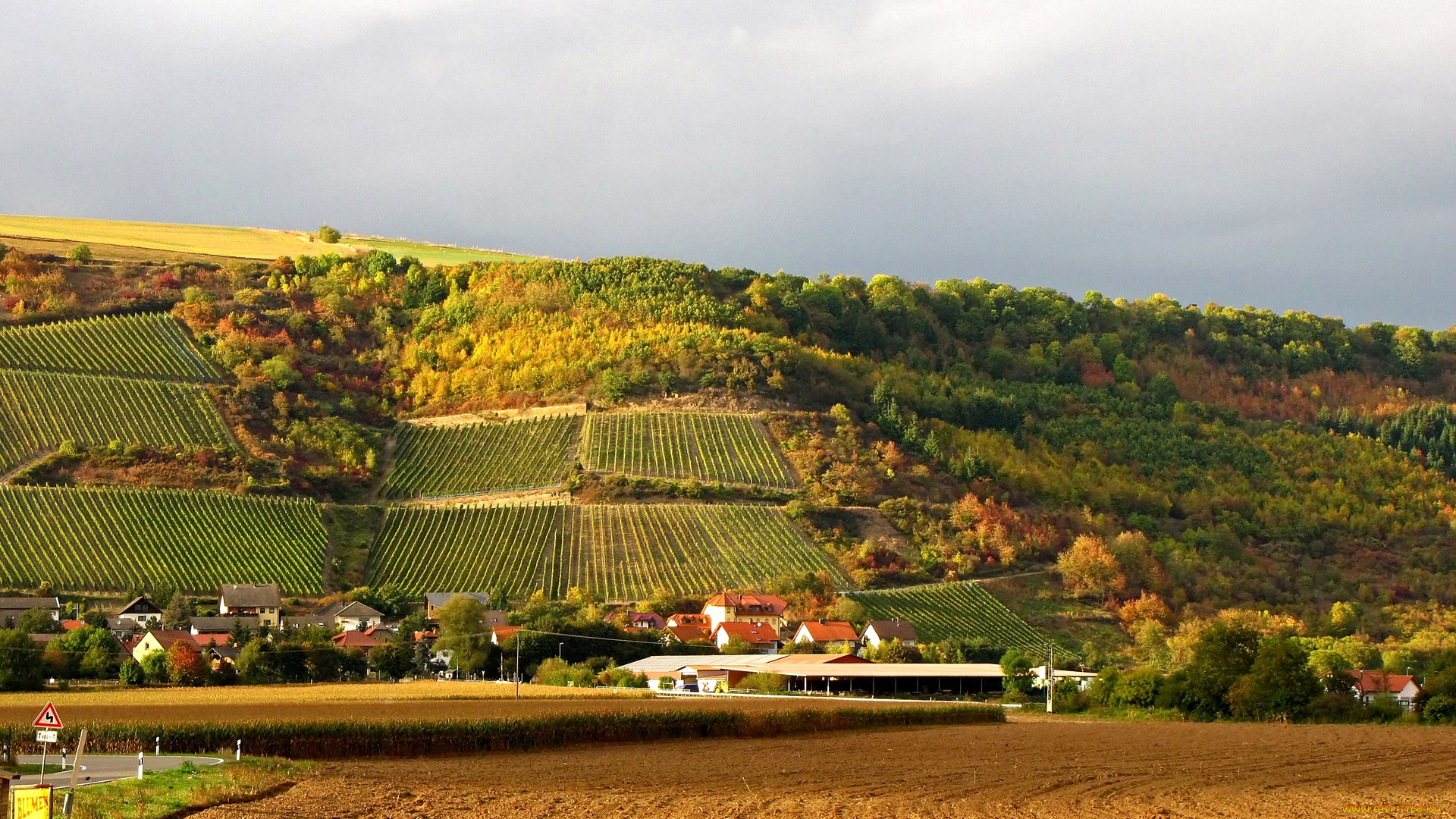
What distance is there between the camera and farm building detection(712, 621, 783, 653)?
270 feet

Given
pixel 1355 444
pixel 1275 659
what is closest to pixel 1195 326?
pixel 1355 444

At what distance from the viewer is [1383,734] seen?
5006 cm

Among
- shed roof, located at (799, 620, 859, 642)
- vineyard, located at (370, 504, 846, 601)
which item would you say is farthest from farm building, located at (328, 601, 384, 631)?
shed roof, located at (799, 620, 859, 642)

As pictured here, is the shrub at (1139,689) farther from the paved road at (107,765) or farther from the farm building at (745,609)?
the paved road at (107,765)

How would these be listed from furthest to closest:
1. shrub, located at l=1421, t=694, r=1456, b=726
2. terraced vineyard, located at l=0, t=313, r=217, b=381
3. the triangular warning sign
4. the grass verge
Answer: terraced vineyard, located at l=0, t=313, r=217, b=381
shrub, located at l=1421, t=694, r=1456, b=726
the triangular warning sign
the grass verge

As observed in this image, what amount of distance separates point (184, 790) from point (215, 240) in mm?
125748

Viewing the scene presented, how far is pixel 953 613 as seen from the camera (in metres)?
86.5

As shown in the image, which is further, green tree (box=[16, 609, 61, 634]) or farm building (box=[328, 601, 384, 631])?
farm building (box=[328, 601, 384, 631])

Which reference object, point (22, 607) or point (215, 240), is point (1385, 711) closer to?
point (22, 607)

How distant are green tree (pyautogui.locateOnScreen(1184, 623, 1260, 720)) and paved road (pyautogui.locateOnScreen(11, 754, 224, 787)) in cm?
3977

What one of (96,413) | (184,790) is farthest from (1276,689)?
(96,413)

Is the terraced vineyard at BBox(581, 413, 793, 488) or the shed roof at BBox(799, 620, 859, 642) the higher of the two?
the terraced vineyard at BBox(581, 413, 793, 488)

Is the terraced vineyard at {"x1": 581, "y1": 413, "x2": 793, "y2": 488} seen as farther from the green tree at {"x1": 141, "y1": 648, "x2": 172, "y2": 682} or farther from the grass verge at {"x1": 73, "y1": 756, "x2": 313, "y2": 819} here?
the grass verge at {"x1": 73, "y1": 756, "x2": 313, "y2": 819}

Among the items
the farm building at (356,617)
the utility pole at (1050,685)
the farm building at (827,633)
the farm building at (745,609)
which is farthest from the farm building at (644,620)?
the utility pole at (1050,685)
